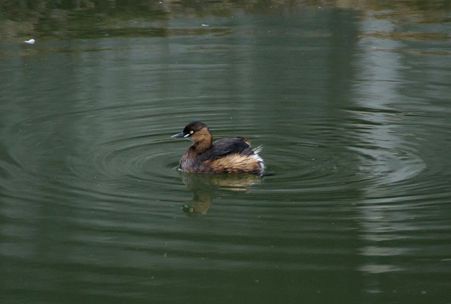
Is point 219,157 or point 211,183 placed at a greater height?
point 219,157

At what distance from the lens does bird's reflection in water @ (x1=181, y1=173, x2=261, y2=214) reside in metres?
10.4

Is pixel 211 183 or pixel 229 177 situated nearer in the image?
pixel 211 183

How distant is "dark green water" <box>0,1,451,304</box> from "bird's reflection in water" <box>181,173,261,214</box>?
0.03 meters

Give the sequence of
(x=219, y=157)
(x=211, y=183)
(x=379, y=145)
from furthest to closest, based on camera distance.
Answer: (x=379, y=145), (x=219, y=157), (x=211, y=183)

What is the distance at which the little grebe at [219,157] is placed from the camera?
Result: 1116 cm

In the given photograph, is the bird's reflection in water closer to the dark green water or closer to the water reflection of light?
the dark green water

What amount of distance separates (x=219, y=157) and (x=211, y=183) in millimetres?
296

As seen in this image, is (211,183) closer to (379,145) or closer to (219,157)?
(219,157)

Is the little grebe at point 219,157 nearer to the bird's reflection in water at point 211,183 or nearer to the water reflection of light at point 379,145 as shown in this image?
the bird's reflection in water at point 211,183

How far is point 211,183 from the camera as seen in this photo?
439 inches

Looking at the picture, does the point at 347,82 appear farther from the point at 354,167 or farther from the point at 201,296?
the point at 201,296

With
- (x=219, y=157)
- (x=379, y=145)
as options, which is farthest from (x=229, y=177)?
(x=379, y=145)

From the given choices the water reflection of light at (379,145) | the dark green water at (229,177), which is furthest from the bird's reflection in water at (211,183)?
the water reflection of light at (379,145)

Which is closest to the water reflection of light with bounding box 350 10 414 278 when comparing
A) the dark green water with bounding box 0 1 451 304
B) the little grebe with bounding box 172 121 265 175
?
the dark green water with bounding box 0 1 451 304
